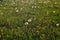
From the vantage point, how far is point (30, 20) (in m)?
11.1

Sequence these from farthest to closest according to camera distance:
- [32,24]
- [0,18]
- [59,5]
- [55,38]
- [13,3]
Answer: [13,3], [59,5], [0,18], [32,24], [55,38]

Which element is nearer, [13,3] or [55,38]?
[55,38]

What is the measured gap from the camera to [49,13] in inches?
485

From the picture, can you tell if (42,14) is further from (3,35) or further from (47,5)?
(3,35)

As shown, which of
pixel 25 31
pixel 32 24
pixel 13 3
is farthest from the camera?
pixel 13 3

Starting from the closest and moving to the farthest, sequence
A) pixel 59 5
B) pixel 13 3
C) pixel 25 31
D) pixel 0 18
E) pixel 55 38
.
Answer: pixel 55 38 → pixel 25 31 → pixel 0 18 → pixel 59 5 → pixel 13 3

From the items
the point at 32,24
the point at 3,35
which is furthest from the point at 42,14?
the point at 3,35

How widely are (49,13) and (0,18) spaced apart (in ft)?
11.1

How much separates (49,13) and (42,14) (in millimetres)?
545

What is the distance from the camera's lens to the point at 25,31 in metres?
9.80

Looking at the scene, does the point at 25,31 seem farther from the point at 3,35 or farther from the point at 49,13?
the point at 49,13

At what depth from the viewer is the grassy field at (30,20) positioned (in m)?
9.41

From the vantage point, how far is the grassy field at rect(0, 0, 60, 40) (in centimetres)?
941

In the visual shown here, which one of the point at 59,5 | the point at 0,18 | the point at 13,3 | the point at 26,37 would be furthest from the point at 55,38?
the point at 13,3
